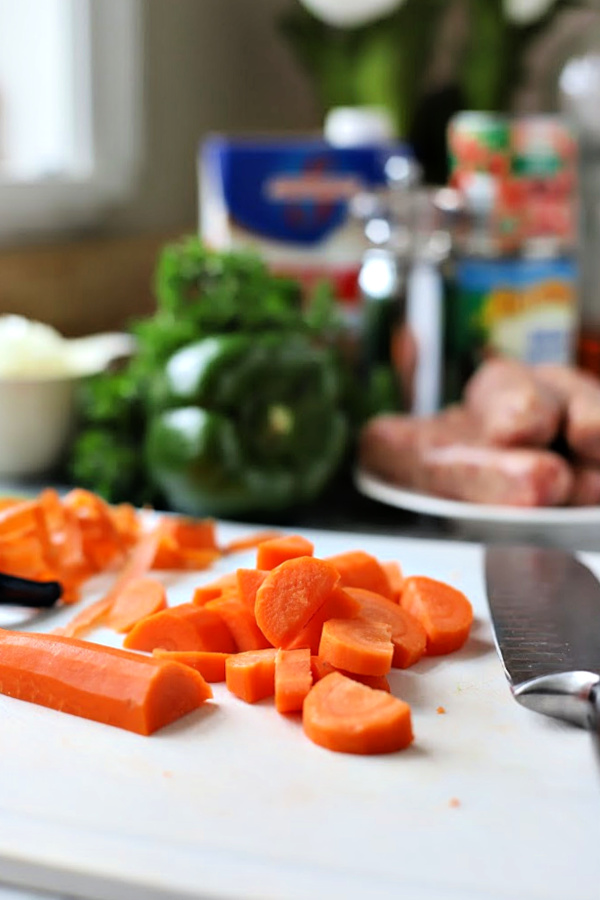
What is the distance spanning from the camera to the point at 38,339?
162 cm

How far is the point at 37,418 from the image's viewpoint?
158 cm

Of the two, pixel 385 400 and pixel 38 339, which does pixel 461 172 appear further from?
pixel 38 339

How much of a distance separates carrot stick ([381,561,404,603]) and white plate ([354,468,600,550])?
0.24m

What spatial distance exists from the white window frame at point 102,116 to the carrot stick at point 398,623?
1388mm

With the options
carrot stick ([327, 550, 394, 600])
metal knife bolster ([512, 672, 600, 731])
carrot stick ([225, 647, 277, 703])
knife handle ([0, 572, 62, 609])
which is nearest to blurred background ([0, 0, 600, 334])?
knife handle ([0, 572, 62, 609])

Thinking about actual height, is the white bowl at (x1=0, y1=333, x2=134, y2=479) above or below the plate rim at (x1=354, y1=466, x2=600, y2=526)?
above

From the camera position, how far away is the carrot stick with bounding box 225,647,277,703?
879 mm

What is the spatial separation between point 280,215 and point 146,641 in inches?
37.0

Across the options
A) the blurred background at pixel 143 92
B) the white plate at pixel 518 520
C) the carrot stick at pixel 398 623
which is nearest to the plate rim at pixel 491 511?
the white plate at pixel 518 520

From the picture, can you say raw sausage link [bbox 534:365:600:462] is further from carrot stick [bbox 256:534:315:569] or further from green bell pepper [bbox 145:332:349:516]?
carrot stick [bbox 256:534:315:569]

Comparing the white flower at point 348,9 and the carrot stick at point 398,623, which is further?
the white flower at point 348,9

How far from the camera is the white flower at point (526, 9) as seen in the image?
7.11 feet

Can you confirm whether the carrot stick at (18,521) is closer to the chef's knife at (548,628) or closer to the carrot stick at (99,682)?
the carrot stick at (99,682)

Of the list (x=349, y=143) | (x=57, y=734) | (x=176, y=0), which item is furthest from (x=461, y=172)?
(x=57, y=734)
